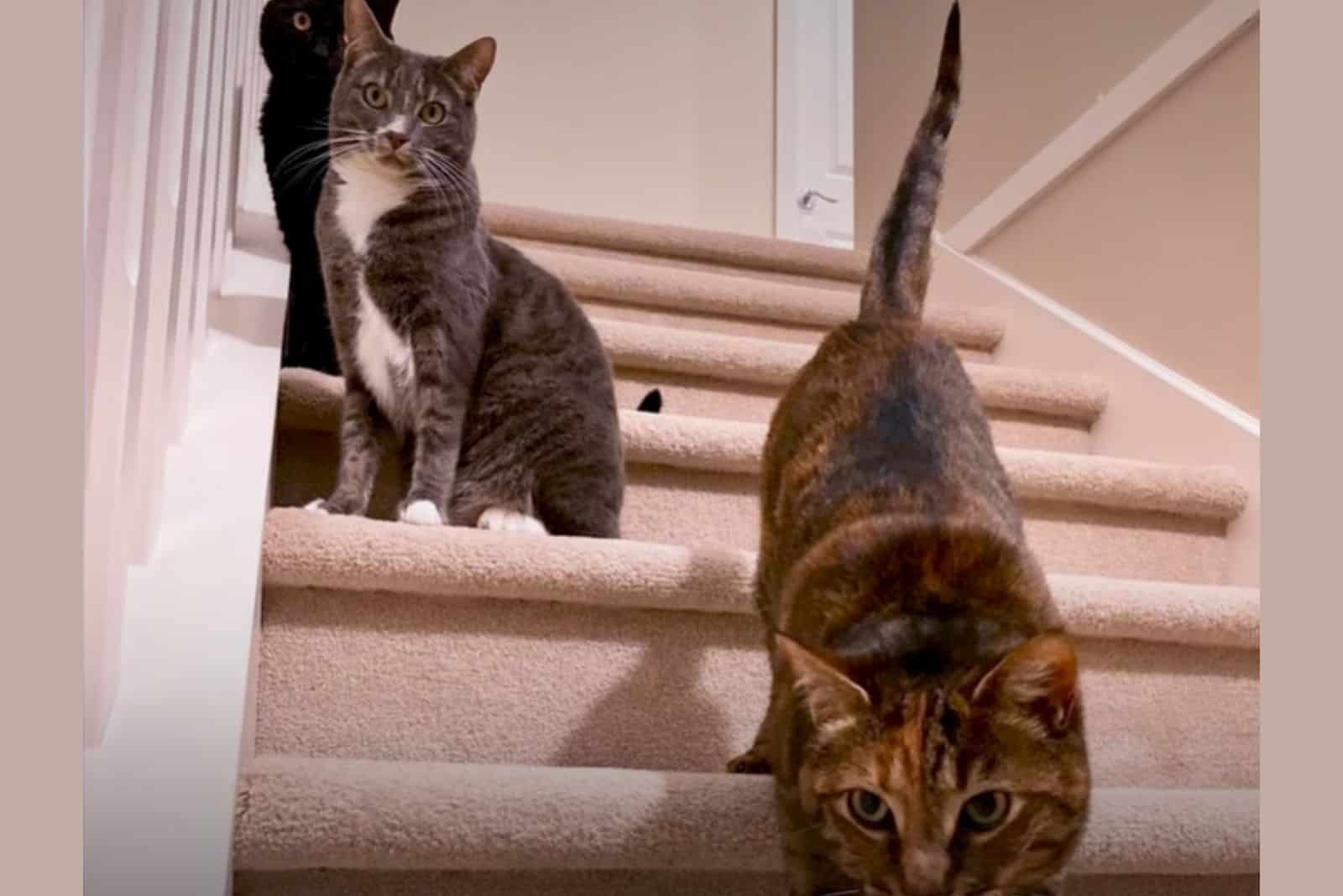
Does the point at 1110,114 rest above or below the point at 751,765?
above

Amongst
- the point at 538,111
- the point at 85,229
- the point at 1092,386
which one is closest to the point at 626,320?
the point at 1092,386

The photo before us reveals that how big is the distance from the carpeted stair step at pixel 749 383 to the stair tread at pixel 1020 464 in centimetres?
25

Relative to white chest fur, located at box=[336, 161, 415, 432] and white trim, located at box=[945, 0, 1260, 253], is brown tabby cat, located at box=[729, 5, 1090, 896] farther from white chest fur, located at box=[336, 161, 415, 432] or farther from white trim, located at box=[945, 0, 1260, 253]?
white trim, located at box=[945, 0, 1260, 253]

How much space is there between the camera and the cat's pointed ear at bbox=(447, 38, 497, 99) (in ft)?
5.11

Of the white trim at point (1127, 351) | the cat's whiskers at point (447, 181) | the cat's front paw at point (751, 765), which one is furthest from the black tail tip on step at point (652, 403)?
the white trim at point (1127, 351)

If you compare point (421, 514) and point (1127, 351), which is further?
point (1127, 351)

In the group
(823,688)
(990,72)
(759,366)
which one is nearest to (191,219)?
(823,688)

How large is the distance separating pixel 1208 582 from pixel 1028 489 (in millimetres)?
316

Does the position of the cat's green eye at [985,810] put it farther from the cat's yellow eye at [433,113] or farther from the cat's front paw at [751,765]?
the cat's yellow eye at [433,113]

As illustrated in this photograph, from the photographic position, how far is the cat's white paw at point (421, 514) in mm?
1315

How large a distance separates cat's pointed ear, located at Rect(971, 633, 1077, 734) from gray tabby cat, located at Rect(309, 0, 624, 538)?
71 cm

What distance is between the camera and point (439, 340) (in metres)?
1.43

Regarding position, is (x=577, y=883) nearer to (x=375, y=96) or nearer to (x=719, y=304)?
(x=375, y=96)

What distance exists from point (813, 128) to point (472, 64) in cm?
196
